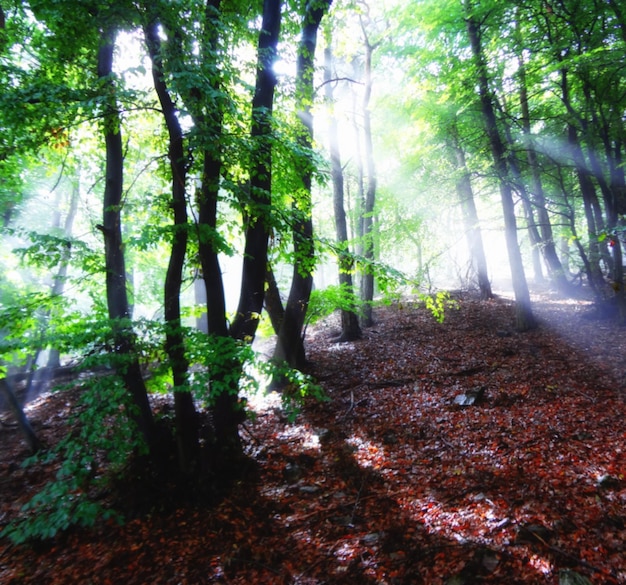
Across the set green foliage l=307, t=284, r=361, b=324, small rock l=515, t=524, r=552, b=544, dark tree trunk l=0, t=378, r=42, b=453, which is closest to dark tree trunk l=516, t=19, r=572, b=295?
green foliage l=307, t=284, r=361, b=324

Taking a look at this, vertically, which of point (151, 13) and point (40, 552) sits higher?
point (151, 13)

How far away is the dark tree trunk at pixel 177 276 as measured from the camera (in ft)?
14.2

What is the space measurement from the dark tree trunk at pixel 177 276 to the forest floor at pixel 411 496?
3.22ft

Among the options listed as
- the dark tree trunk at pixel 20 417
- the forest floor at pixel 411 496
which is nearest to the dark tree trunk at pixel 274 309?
the forest floor at pixel 411 496

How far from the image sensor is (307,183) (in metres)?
7.34

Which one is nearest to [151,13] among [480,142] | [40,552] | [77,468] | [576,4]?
[77,468]

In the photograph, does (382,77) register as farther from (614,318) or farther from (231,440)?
(231,440)

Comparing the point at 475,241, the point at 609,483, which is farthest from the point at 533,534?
the point at 475,241

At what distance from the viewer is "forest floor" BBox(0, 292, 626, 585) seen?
3.54m

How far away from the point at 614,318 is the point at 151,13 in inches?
515

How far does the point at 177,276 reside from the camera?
194 inches

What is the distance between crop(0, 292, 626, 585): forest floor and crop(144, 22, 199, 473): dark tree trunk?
3.22 ft

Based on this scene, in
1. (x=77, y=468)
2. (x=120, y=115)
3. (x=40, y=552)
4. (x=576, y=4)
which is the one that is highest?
(x=576, y=4)

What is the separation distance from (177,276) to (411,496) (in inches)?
174
